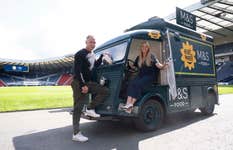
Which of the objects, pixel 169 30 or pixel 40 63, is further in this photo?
pixel 40 63

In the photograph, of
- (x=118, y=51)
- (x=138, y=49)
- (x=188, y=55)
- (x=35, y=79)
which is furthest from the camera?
(x=35, y=79)

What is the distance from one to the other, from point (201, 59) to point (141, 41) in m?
2.80

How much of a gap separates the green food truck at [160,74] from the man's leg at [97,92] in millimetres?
142

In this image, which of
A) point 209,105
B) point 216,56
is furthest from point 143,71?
point 216,56

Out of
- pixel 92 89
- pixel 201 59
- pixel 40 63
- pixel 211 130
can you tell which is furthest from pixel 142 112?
pixel 40 63

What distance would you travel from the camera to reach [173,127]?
19.2 ft

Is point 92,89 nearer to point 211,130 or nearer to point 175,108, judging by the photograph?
point 175,108

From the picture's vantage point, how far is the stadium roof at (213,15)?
28.1m

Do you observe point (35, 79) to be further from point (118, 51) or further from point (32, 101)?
point (118, 51)

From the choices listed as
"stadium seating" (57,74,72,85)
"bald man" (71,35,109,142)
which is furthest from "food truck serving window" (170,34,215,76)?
"stadium seating" (57,74,72,85)

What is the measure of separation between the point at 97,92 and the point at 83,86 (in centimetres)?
43

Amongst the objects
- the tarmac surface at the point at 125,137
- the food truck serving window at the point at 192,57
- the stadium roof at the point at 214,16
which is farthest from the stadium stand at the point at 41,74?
the tarmac surface at the point at 125,137

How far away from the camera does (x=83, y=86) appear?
4570mm

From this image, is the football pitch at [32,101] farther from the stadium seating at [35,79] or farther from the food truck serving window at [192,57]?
the stadium seating at [35,79]
